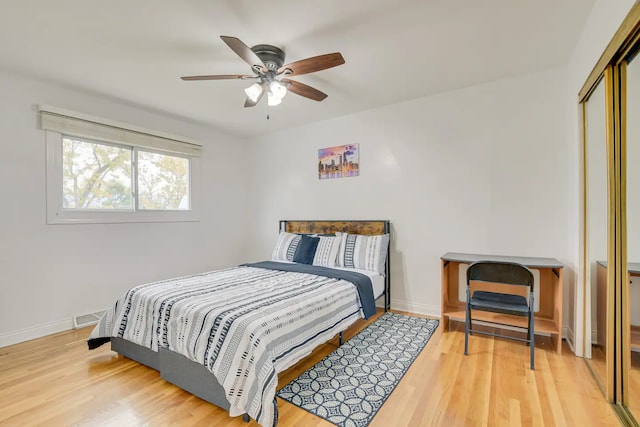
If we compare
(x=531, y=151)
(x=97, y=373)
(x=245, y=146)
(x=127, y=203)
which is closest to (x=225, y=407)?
(x=97, y=373)

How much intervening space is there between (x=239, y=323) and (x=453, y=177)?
105 inches

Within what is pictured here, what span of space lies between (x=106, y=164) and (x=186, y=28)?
2.13 meters

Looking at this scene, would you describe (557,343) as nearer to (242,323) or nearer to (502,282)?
(502,282)

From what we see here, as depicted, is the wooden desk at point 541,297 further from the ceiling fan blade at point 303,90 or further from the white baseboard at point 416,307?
the ceiling fan blade at point 303,90

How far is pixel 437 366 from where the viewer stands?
225 centimetres

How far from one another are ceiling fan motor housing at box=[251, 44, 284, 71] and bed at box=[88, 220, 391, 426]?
5.87 feet

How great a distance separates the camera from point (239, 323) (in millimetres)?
1762

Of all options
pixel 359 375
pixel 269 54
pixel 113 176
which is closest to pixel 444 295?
pixel 359 375

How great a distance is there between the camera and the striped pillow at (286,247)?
380 cm

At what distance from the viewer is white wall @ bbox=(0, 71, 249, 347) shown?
271 cm

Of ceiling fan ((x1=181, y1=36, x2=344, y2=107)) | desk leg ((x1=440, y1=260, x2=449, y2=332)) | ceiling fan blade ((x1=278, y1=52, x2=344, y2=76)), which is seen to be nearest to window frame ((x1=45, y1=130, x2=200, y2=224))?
ceiling fan ((x1=181, y1=36, x2=344, y2=107))

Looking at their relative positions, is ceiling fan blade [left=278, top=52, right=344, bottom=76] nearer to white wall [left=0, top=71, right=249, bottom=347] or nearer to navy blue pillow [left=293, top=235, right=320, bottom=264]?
navy blue pillow [left=293, top=235, right=320, bottom=264]

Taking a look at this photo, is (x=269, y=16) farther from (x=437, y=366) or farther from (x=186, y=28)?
(x=437, y=366)

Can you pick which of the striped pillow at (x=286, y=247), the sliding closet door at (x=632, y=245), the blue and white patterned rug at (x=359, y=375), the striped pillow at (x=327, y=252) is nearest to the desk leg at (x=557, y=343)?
the sliding closet door at (x=632, y=245)
